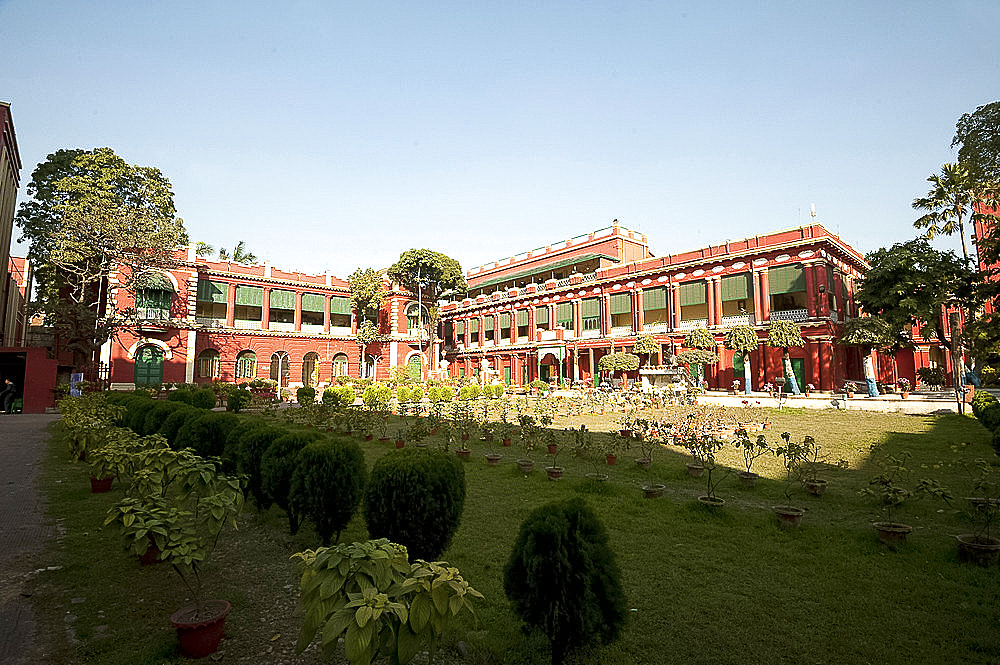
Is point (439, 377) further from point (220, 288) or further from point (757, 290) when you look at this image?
point (757, 290)

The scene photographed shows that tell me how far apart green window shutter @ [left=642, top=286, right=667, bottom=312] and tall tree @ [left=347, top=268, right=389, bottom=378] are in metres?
19.0

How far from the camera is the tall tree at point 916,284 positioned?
22609 mm

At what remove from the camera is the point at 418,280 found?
42688 millimetres

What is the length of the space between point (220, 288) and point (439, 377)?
17.1 metres

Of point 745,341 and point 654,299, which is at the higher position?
point 654,299

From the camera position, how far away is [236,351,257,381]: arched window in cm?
3612

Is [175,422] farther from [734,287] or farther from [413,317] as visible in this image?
[413,317]

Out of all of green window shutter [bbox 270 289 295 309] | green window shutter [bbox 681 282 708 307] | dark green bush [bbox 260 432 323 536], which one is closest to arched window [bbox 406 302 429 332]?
green window shutter [bbox 270 289 295 309]

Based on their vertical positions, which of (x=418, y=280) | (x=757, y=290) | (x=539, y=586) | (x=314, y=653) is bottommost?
(x=314, y=653)

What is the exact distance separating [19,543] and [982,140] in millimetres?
23842

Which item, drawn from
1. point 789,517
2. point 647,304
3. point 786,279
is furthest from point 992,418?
point 647,304

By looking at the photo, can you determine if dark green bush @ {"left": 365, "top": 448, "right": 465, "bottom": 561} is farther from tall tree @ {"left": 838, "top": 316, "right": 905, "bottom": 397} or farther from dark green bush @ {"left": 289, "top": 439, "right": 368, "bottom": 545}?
tall tree @ {"left": 838, "top": 316, "right": 905, "bottom": 397}

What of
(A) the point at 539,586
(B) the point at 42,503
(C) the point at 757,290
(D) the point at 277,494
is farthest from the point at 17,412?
(C) the point at 757,290

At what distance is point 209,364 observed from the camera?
1383 inches
